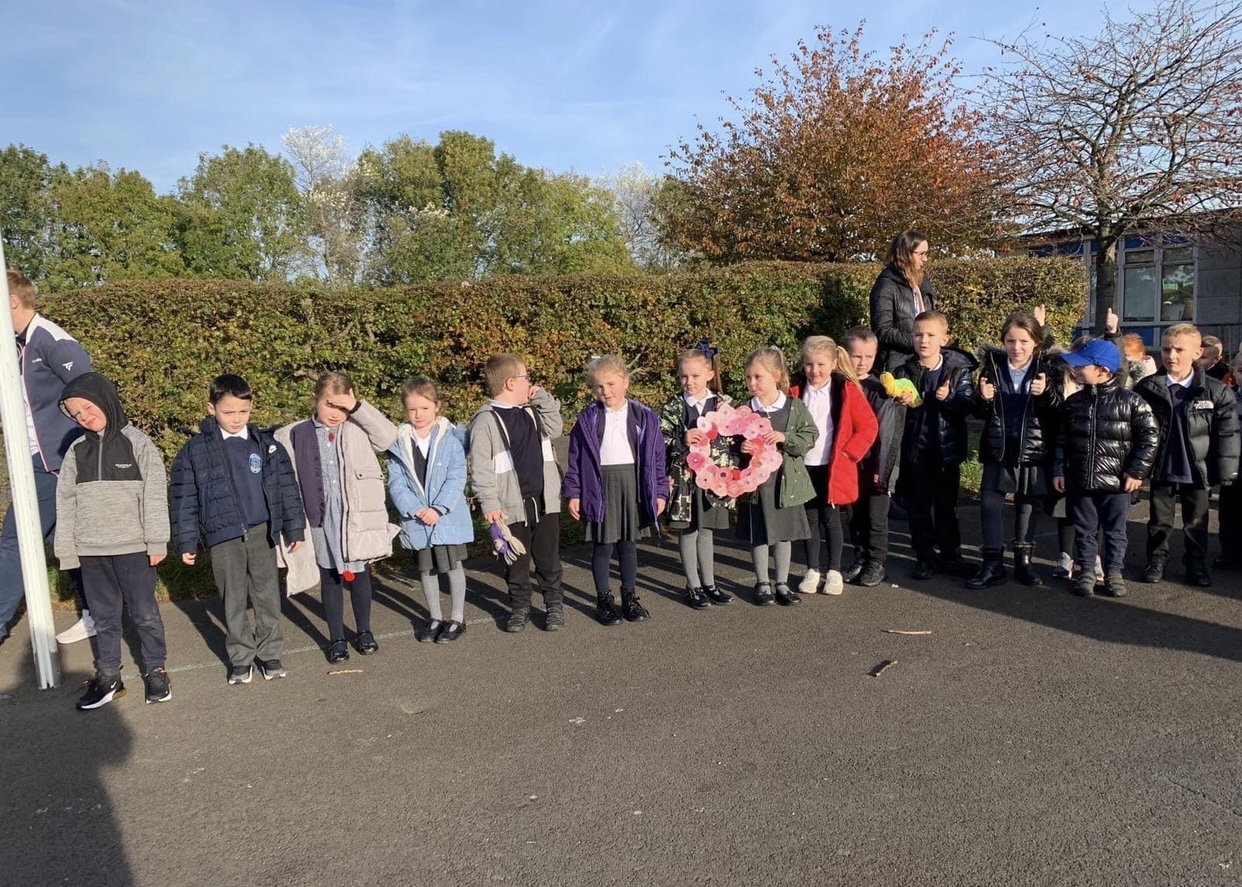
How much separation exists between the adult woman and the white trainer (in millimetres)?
6013

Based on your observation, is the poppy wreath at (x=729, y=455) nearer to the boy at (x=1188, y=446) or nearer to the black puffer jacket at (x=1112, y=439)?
the black puffer jacket at (x=1112, y=439)

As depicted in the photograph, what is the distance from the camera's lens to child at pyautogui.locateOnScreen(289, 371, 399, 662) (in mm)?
5039

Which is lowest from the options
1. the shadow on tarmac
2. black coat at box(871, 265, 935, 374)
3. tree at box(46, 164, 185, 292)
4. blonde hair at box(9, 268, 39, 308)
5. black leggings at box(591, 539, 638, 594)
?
the shadow on tarmac

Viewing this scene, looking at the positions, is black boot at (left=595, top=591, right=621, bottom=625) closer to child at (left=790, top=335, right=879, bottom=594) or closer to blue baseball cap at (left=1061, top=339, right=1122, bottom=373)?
child at (left=790, top=335, right=879, bottom=594)

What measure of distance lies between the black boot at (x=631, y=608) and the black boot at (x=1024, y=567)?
2652 millimetres

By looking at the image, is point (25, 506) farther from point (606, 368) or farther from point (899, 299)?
point (899, 299)

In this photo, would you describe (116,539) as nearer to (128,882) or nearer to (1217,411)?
(128,882)

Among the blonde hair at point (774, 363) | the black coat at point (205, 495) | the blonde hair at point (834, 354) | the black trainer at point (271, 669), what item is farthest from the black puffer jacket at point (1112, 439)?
the black coat at point (205, 495)

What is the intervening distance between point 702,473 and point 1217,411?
3.70m

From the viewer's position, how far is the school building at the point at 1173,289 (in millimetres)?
21359

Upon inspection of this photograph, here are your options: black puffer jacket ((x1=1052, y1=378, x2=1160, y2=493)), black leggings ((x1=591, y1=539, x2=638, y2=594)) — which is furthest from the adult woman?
black leggings ((x1=591, y1=539, x2=638, y2=594))

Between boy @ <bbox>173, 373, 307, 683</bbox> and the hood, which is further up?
the hood

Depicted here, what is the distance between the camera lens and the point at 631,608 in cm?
560

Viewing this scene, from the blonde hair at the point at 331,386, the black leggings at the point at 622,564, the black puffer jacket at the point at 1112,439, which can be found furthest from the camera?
the black puffer jacket at the point at 1112,439
